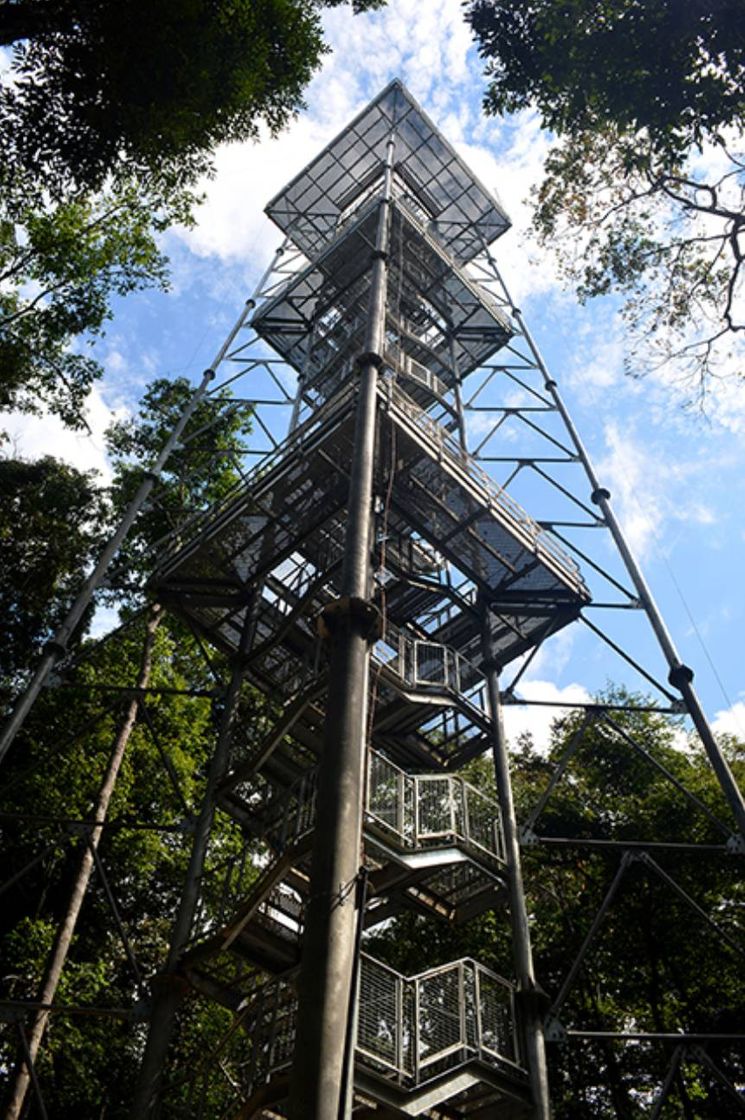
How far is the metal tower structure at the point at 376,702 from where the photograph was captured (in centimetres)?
802

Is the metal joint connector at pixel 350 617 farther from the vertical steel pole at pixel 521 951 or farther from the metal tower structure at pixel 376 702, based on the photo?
the vertical steel pole at pixel 521 951

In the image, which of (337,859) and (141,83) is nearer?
(337,859)

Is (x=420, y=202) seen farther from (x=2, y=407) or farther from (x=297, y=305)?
(x=2, y=407)

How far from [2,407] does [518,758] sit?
16719 mm

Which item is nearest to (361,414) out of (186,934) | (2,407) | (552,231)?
(552,231)

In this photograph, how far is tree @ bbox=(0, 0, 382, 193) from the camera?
10.0m

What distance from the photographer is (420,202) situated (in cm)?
2519

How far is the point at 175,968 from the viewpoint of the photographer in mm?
9828

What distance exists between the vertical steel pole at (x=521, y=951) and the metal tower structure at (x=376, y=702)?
30 mm

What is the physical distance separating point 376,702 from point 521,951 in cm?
406

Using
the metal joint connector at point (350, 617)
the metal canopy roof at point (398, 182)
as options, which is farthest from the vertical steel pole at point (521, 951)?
the metal canopy roof at point (398, 182)

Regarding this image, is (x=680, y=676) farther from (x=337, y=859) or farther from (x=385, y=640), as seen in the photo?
(x=337, y=859)

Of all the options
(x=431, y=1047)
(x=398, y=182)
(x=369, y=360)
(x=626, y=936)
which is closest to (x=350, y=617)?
(x=431, y=1047)

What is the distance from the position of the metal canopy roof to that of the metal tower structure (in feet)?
9.72
